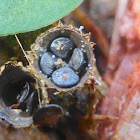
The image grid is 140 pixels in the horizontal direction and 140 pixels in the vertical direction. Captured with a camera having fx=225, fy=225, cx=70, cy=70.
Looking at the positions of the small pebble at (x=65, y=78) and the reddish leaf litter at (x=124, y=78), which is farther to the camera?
the reddish leaf litter at (x=124, y=78)

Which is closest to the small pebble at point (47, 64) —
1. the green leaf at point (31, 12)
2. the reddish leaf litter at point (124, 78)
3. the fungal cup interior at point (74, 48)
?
the fungal cup interior at point (74, 48)

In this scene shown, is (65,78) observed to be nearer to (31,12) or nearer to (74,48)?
(74,48)

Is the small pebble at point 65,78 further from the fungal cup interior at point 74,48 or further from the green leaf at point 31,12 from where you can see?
the green leaf at point 31,12

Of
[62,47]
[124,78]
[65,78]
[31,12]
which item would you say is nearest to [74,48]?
[62,47]

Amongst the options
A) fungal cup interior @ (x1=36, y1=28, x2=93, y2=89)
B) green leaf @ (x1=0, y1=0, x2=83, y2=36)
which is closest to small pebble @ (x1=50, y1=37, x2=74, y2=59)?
fungal cup interior @ (x1=36, y1=28, x2=93, y2=89)

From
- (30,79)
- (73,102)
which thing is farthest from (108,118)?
(30,79)

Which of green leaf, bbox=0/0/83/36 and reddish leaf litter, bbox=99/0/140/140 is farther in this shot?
reddish leaf litter, bbox=99/0/140/140

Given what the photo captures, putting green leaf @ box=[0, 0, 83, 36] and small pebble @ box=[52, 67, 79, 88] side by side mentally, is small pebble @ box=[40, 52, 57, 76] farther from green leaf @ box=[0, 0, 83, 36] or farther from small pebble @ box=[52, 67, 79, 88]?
green leaf @ box=[0, 0, 83, 36]
